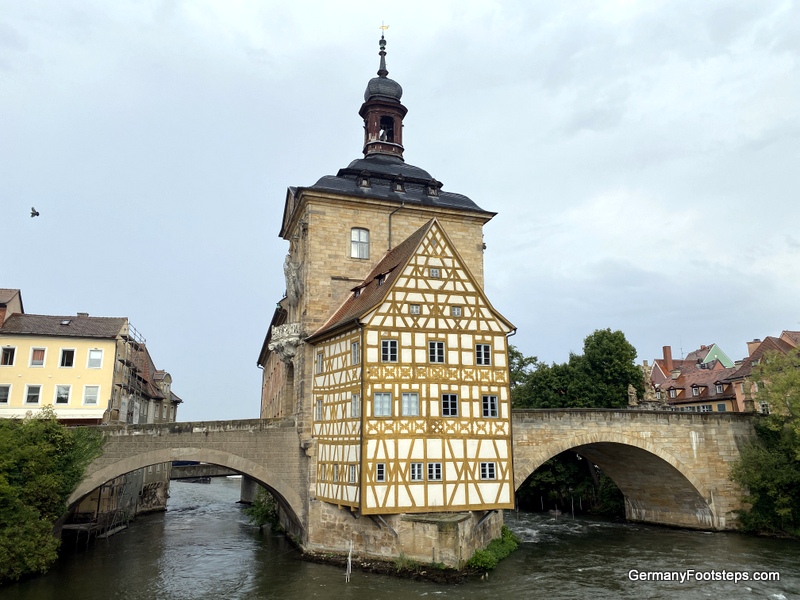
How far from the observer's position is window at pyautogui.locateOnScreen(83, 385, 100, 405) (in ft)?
104

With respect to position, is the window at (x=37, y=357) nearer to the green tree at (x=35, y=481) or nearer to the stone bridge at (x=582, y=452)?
the green tree at (x=35, y=481)

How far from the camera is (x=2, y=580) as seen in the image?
66.3 ft

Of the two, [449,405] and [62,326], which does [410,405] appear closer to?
[449,405]

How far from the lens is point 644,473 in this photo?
109ft

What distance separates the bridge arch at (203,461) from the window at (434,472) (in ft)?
20.3

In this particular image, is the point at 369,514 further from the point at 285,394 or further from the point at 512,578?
the point at 285,394

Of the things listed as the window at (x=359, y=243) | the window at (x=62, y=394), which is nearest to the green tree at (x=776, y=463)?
the window at (x=359, y=243)

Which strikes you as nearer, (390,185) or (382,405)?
(382,405)

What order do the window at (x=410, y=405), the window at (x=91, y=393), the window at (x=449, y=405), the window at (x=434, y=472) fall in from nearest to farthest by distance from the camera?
the window at (x=434, y=472), the window at (x=410, y=405), the window at (x=449, y=405), the window at (x=91, y=393)

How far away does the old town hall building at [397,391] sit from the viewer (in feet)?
70.4

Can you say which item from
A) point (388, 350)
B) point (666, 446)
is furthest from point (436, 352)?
point (666, 446)

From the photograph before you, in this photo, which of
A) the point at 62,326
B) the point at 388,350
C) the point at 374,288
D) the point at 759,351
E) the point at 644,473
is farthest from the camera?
the point at 759,351

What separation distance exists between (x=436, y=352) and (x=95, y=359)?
1916 centimetres

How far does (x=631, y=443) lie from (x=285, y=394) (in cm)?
1706
